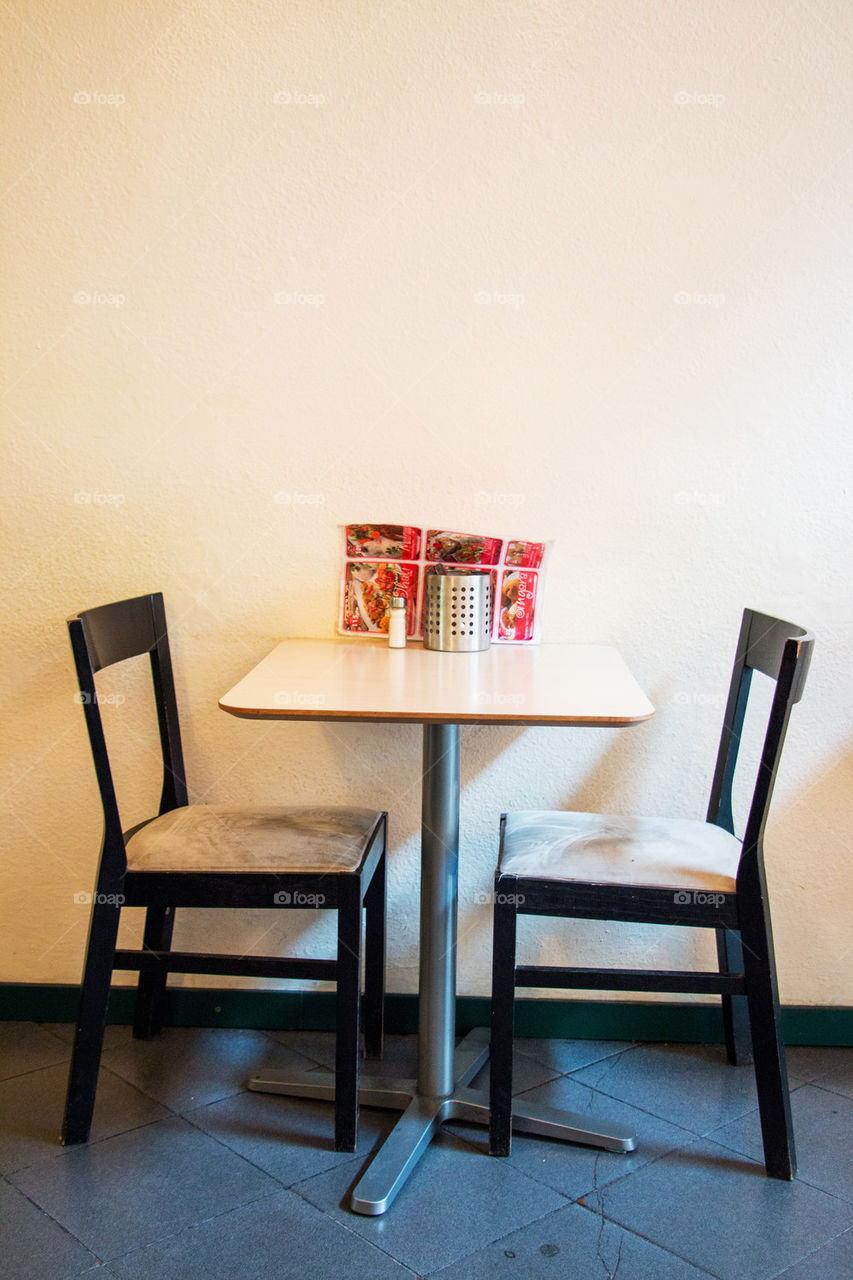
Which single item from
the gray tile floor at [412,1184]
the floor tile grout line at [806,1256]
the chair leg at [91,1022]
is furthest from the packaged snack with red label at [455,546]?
the floor tile grout line at [806,1256]

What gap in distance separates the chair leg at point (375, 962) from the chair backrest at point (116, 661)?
50 centimetres

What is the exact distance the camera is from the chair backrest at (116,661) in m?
1.94

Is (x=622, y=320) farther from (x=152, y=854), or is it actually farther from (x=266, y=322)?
(x=152, y=854)

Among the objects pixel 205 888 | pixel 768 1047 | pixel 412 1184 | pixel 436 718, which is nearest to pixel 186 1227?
pixel 412 1184

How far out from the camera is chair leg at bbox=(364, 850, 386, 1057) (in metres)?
2.39

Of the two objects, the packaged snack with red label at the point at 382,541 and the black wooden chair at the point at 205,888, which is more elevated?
the packaged snack with red label at the point at 382,541

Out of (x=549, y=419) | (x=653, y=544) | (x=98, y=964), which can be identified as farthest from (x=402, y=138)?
(x=98, y=964)

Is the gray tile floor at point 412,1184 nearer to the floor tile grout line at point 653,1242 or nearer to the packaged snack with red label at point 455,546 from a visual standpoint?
the floor tile grout line at point 653,1242

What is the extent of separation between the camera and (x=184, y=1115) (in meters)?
2.15

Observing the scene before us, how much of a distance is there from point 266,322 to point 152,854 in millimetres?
1207

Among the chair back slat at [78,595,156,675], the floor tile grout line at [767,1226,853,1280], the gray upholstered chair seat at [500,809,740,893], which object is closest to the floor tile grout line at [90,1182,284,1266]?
the gray upholstered chair seat at [500,809,740,893]

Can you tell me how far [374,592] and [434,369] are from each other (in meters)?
0.53

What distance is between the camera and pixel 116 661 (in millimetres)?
2143

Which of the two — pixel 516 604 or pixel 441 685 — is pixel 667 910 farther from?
pixel 516 604
